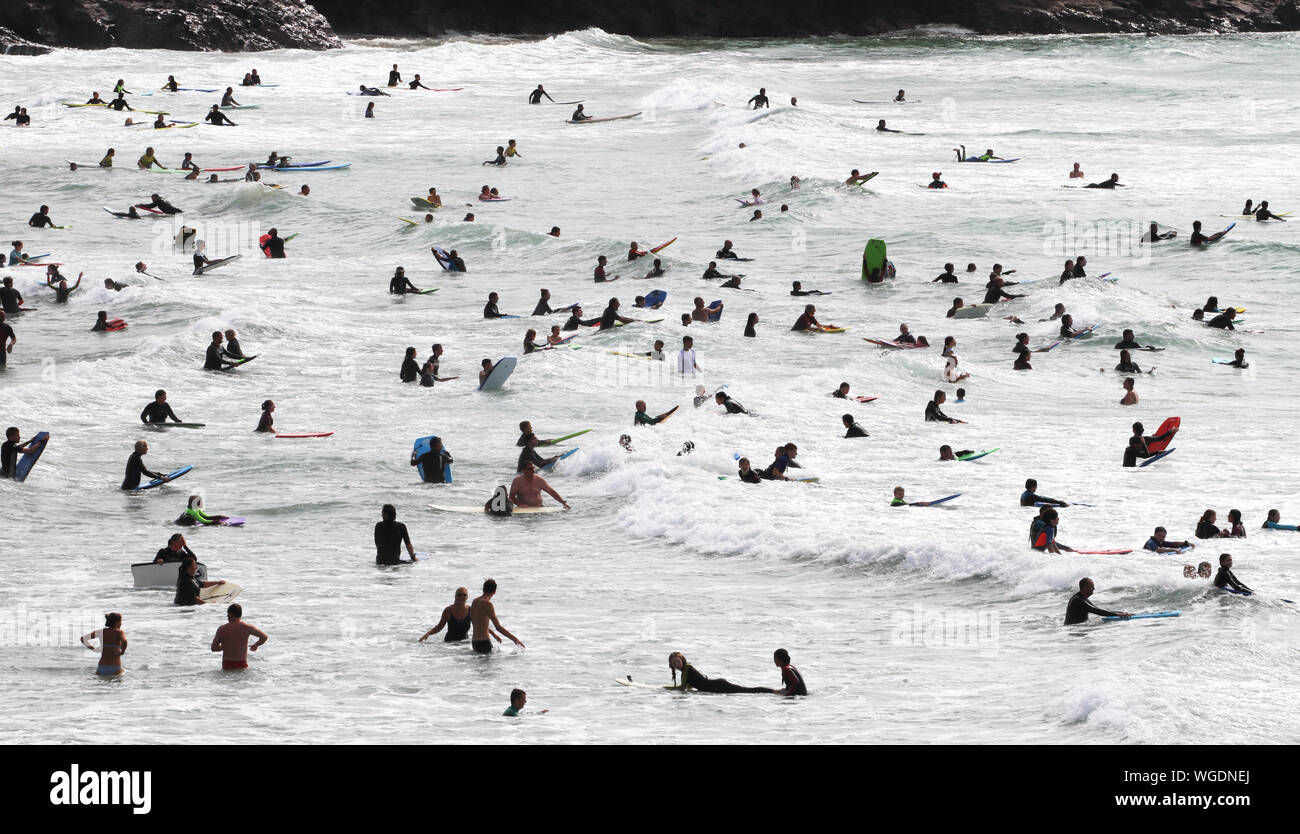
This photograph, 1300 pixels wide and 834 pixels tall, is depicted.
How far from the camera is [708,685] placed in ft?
44.5

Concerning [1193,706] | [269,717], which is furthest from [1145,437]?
[269,717]

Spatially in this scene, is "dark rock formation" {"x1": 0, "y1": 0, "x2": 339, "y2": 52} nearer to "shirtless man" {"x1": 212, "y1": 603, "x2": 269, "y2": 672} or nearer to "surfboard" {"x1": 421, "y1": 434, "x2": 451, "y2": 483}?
"surfboard" {"x1": 421, "y1": 434, "x2": 451, "y2": 483}

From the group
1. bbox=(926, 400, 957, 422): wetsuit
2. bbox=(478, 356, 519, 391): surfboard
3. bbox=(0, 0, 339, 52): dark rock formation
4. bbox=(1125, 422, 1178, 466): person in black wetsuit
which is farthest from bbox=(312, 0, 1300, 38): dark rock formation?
bbox=(1125, 422, 1178, 466): person in black wetsuit

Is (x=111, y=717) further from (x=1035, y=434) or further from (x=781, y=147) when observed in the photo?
(x=781, y=147)

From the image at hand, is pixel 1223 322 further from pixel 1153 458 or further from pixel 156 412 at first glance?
pixel 156 412

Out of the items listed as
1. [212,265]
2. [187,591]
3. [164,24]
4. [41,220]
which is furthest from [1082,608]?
[164,24]

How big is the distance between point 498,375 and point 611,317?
441cm

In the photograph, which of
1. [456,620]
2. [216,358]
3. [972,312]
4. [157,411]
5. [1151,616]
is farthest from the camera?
[972,312]

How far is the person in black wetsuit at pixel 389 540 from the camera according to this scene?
57.7 ft

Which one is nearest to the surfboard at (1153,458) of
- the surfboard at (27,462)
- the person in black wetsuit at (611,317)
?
the person in black wetsuit at (611,317)

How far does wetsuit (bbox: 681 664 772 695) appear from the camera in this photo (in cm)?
1352

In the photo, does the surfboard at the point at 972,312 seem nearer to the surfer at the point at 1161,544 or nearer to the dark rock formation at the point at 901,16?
the surfer at the point at 1161,544

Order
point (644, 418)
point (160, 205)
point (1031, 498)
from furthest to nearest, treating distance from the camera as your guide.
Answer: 1. point (160, 205)
2. point (644, 418)
3. point (1031, 498)

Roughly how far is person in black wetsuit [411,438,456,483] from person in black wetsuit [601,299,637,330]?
30.1 feet
